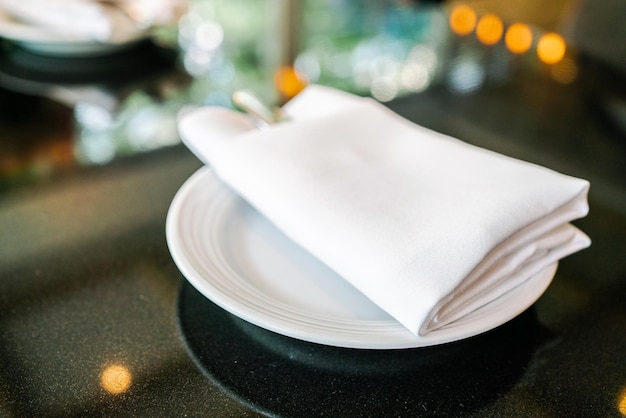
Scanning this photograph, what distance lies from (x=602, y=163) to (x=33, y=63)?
0.64 metres

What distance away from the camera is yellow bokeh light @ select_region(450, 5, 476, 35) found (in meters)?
0.90

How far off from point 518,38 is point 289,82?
335 millimetres

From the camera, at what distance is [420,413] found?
36 cm

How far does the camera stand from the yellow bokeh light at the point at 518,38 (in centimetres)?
85

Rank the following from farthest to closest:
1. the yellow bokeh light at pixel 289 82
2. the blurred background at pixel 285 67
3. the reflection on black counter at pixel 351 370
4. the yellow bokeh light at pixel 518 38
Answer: the yellow bokeh light at pixel 518 38 < the yellow bokeh light at pixel 289 82 < the blurred background at pixel 285 67 < the reflection on black counter at pixel 351 370

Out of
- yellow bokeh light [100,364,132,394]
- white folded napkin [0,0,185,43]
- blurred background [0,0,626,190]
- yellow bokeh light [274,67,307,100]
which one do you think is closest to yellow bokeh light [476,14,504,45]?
blurred background [0,0,626,190]

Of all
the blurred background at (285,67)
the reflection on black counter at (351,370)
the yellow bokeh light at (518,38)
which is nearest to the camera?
the reflection on black counter at (351,370)

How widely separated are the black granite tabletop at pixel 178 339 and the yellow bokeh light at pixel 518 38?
1.01 feet

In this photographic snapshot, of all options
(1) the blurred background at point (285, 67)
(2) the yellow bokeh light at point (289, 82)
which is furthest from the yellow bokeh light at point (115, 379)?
(2) the yellow bokeh light at point (289, 82)

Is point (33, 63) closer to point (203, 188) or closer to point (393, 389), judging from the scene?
point (203, 188)

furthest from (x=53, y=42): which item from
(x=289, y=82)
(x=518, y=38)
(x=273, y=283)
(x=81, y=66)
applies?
Answer: (x=518, y=38)

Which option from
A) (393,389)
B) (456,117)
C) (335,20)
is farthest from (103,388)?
(335,20)

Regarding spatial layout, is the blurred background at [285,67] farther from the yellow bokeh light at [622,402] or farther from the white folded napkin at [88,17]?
the yellow bokeh light at [622,402]

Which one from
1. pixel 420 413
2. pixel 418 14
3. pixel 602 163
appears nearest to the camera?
pixel 420 413
